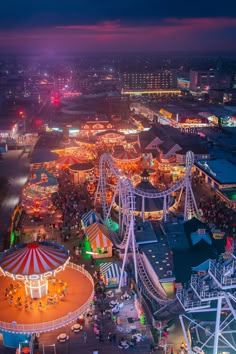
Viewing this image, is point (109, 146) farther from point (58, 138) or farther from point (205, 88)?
point (205, 88)

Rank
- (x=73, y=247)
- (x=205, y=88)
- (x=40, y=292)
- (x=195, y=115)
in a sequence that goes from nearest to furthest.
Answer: (x=40, y=292)
(x=73, y=247)
(x=195, y=115)
(x=205, y=88)

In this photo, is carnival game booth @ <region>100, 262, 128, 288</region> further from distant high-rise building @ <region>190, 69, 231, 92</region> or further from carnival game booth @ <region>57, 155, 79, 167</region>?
distant high-rise building @ <region>190, 69, 231, 92</region>

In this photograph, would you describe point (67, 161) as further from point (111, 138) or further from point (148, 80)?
point (148, 80)

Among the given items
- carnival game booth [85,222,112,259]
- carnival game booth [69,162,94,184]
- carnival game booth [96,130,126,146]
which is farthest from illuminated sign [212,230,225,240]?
carnival game booth [96,130,126,146]

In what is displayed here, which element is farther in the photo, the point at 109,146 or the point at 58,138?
the point at 58,138

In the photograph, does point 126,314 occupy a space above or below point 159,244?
below

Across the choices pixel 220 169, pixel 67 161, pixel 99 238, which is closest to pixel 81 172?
pixel 67 161

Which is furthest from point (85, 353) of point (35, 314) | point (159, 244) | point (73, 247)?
point (73, 247)
